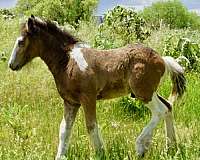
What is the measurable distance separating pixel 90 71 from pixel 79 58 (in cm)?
22

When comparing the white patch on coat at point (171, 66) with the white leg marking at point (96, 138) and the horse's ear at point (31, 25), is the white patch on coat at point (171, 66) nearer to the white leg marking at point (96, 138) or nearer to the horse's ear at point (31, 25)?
the white leg marking at point (96, 138)

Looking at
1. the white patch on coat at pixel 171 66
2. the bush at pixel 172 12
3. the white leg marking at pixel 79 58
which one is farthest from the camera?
the bush at pixel 172 12

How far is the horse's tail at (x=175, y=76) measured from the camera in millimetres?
5973

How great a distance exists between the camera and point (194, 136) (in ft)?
19.6

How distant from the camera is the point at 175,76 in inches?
239

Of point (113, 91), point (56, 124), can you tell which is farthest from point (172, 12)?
point (113, 91)

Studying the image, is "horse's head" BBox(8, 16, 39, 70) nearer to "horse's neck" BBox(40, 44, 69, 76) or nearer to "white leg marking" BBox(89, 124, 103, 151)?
"horse's neck" BBox(40, 44, 69, 76)

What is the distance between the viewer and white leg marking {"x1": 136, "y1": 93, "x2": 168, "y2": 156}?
5480mm

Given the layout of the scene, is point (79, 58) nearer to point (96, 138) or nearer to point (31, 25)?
point (31, 25)

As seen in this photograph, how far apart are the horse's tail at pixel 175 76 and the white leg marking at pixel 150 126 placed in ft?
1.26

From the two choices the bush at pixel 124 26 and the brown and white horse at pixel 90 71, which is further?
the bush at pixel 124 26

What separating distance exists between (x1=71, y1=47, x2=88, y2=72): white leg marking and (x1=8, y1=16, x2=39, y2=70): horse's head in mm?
422

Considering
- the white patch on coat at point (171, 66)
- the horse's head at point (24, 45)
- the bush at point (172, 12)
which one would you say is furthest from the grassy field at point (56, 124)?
the bush at point (172, 12)

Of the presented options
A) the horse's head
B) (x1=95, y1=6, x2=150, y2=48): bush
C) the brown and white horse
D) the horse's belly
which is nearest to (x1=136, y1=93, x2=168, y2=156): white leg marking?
the brown and white horse
